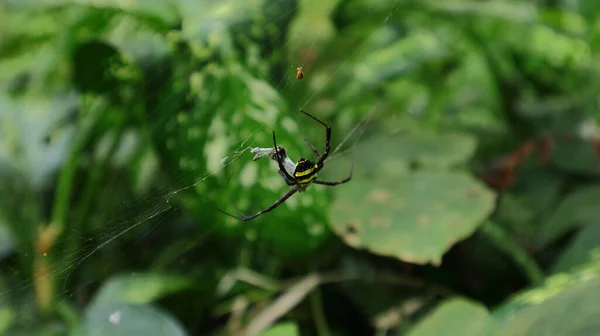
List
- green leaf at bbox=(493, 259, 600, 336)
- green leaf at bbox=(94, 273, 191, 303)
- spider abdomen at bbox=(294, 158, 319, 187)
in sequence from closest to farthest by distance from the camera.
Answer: green leaf at bbox=(493, 259, 600, 336) → spider abdomen at bbox=(294, 158, 319, 187) → green leaf at bbox=(94, 273, 191, 303)

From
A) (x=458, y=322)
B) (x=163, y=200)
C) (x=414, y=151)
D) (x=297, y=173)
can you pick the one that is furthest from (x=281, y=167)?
(x=414, y=151)

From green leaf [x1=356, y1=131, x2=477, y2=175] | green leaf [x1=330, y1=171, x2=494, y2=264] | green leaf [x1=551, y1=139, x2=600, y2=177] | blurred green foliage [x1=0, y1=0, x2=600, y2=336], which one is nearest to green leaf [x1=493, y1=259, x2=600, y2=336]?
blurred green foliage [x1=0, y1=0, x2=600, y2=336]

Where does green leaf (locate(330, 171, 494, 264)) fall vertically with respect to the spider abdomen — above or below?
below

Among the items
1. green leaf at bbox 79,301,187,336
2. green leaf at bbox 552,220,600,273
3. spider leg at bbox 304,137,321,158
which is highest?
spider leg at bbox 304,137,321,158

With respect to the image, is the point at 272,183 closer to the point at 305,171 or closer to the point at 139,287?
the point at 305,171

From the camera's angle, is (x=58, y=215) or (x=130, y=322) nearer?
(x=130, y=322)

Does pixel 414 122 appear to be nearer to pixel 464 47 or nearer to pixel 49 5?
pixel 464 47

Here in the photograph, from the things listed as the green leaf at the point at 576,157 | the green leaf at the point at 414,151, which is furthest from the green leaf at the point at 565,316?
the green leaf at the point at 576,157

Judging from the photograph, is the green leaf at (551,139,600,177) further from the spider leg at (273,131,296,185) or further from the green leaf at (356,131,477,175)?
the spider leg at (273,131,296,185)
